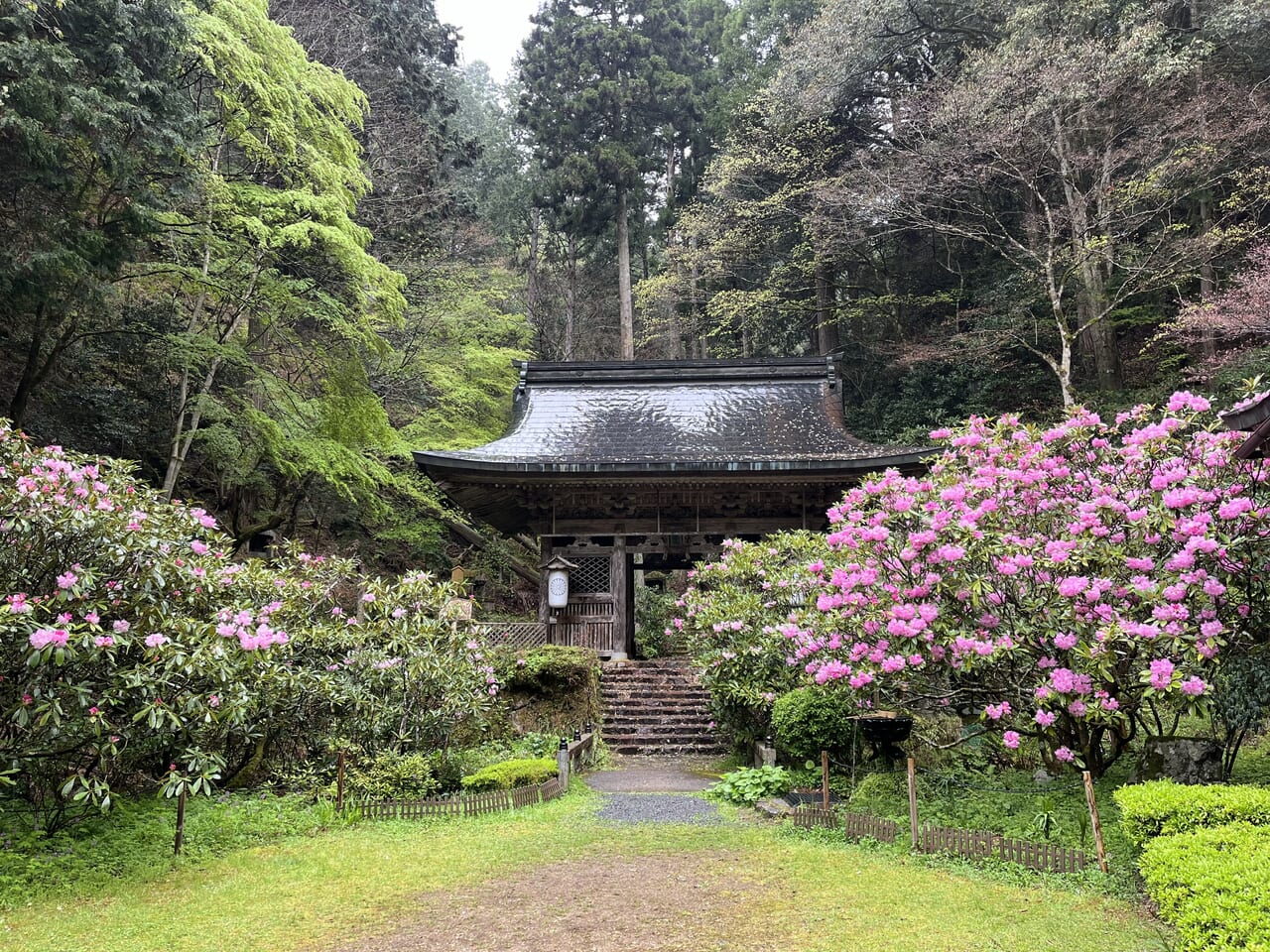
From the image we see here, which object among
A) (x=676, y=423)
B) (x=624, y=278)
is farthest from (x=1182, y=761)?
(x=624, y=278)

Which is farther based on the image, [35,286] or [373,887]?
[35,286]

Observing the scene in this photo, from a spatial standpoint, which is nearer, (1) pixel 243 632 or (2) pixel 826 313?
(1) pixel 243 632

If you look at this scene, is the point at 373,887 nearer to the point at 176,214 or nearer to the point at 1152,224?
the point at 176,214

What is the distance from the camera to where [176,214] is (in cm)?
1073

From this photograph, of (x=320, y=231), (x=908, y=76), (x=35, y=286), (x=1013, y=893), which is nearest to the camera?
(x=1013, y=893)

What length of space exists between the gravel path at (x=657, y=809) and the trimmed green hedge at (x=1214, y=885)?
Answer: 11.9 ft

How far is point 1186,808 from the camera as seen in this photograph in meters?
4.22

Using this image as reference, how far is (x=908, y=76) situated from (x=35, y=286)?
20.1 m

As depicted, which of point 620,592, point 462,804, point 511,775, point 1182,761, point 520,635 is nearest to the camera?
point 1182,761

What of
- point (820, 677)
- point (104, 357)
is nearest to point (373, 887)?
point (820, 677)

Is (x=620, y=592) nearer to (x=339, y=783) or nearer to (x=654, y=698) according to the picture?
(x=654, y=698)

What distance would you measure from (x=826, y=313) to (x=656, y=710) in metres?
14.1

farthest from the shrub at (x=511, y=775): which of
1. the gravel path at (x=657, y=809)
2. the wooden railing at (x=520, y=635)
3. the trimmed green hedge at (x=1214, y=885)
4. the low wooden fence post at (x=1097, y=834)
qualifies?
the trimmed green hedge at (x=1214, y=885)

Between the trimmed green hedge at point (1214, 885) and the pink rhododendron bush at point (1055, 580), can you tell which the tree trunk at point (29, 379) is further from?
the trimmed green hedge at point (1214, 885)
